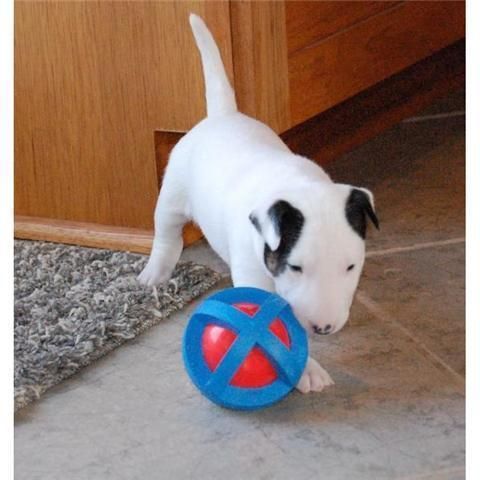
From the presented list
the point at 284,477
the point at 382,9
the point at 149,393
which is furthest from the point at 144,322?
the point at 382,9

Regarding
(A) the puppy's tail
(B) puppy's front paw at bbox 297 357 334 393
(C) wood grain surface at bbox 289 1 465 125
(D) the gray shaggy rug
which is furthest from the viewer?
(C) wood grain surface at bbox 289 1 465 125

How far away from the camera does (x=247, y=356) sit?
1.79 meters

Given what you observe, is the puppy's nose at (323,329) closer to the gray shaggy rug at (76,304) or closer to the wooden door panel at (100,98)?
the gray shaggy rug at (76,304)

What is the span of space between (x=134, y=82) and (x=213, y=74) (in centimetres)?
38

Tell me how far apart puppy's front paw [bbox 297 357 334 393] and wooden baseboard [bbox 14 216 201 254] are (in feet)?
2.63

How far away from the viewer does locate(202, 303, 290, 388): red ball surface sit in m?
1.79

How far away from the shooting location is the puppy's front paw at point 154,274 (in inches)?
97.6

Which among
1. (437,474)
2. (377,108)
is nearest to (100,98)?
(377,108)

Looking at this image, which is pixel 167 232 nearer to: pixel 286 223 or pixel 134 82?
pixel 134 82

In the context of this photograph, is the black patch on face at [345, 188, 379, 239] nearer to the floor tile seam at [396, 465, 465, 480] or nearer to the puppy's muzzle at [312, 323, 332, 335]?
the puppy's muzzle at [312, 323, 332, 335]

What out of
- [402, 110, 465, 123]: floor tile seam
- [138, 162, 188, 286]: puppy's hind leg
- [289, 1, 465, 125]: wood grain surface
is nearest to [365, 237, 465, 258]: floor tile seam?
[289, 1, 465, 125]: wood grain surface

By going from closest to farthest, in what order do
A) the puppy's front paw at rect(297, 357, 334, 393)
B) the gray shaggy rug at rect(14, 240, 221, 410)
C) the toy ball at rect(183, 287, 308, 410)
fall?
the toy ball at rect(183, 287, 308, 410)
the puppy's front paw at rect(297, 357, 334, 393)
the gray shaggy rug at rect(14, 240, 221, 410)

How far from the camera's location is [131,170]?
2762 mm

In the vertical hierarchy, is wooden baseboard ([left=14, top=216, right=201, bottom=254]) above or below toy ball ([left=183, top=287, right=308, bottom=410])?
below
